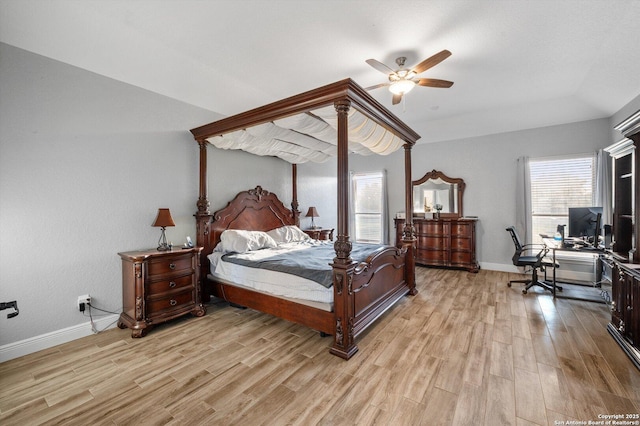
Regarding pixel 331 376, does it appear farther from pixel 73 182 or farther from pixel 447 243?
pixel 447 243

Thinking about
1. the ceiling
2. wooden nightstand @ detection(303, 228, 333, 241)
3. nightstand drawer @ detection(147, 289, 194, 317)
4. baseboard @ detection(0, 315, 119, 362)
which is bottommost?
baseboard @ detection(0, 315, 119, 362)

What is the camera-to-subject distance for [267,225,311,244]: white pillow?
178 inches

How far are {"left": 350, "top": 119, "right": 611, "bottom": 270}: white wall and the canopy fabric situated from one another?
7.86 feet

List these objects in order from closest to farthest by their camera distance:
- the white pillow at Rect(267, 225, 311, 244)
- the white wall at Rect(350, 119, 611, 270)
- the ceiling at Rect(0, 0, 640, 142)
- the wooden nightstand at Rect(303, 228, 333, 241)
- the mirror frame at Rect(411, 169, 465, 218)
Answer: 1. the ceiling at Rect(0, 0, 640, 142)
2. the white pillow at Rect(267, 225, 311, 244)
3. the white wall at Rect(350, 119, 611, 270)
4. the wooden nightstand at Rect(303, 228, 333, 241)
5. the mirror frame at Rect(411, 169, 465, 218)

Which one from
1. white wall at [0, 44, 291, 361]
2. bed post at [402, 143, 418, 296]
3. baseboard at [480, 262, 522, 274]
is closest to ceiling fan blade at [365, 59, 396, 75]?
bed post at [402, 143, 418, 296]

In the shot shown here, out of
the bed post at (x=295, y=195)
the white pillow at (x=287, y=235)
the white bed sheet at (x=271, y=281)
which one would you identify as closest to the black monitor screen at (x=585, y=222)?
the white bed sheet at (x=271, y=281)

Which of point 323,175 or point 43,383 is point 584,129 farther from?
point 43,383

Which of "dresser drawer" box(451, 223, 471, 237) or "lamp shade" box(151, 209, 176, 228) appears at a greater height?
"lamp shade" box(151, 209, 176, 228)

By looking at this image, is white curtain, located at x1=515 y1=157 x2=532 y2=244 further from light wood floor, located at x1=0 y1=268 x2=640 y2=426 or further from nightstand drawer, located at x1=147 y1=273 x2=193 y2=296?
nightstand drawer, located at x1=147 y1=273 x2=193 y2=296

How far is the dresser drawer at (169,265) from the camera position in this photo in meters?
2.85

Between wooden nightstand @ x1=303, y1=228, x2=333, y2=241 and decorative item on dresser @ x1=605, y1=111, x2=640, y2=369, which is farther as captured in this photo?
wooden nightstand @ x1=303, y1=228, x2=333, y2=241

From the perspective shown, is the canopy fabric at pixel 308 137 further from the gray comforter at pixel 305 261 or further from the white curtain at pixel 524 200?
the white curtain at pixel 524 200

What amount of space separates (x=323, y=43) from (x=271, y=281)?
251 cm

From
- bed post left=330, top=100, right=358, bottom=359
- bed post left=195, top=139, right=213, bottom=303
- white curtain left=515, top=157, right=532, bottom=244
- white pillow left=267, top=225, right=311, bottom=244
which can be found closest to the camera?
bed post left=330, top=100, right=358, bottom=359
